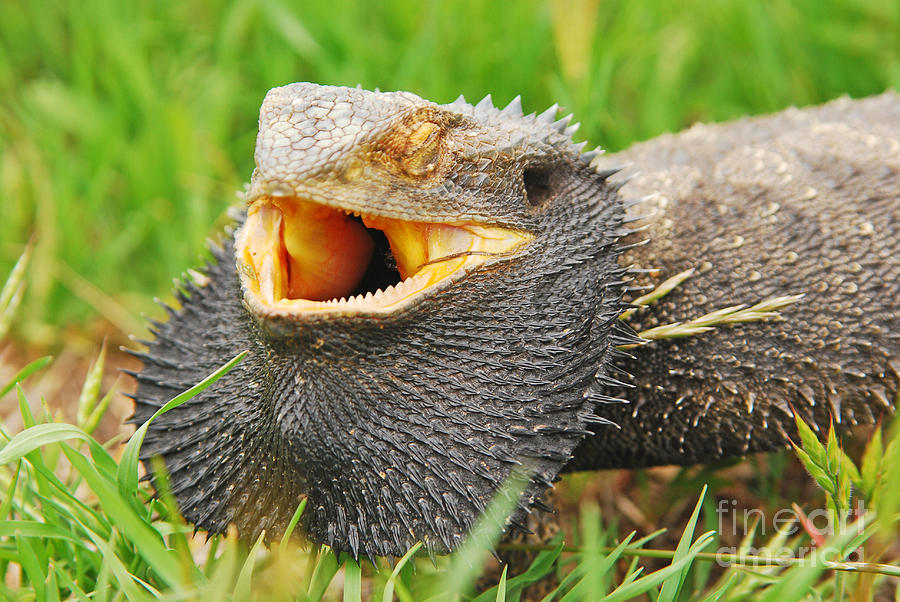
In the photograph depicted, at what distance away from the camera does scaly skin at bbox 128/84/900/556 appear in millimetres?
1753

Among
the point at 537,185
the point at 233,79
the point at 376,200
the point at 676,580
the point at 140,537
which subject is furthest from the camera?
the point at 233,79

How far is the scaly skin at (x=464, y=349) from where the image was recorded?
1753mm

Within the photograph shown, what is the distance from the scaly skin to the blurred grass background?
1403mm

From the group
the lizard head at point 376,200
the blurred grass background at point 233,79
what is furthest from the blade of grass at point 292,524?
the blurred grass background at point 233,79

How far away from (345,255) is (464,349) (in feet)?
1.08

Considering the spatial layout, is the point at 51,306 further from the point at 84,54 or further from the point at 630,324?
the point at 630,324

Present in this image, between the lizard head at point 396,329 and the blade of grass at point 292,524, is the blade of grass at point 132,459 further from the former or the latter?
the blade of grass at point 292,524

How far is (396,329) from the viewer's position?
68.9 inches

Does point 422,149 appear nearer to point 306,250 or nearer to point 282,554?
point 306,250

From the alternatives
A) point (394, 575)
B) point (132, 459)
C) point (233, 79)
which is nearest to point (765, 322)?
point (394, 575)

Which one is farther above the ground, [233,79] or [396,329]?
[233,79]

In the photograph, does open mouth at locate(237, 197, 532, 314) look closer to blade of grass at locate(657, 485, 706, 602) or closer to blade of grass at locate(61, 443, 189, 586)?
blade of grass at locate(61, 443, 189, 586)

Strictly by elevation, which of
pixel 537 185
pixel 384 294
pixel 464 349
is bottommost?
pixel 464 349

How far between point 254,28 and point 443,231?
274 cm
